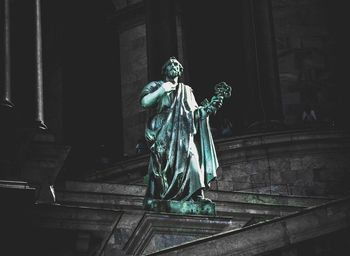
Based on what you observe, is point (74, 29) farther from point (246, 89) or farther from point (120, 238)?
point (120, 238)

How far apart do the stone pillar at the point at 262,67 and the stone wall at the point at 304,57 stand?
106cm

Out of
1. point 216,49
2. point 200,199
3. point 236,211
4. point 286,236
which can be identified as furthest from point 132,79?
point 286,236

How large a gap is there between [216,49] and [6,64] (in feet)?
35.5

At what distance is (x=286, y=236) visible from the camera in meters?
22.0

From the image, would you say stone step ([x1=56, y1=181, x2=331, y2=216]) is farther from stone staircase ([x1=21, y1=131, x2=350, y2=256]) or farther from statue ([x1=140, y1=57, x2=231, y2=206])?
statue ([x1=140, y1=57, x2=231, y2=206])

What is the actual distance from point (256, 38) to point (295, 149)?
3.54 m

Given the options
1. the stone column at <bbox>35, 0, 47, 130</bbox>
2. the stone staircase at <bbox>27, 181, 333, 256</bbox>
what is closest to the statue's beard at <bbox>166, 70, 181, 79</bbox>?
the stone staircase at <bbox>27, 181, 333, 256</bbox>

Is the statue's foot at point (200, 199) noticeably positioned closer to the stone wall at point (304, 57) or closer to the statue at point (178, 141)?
the statue at point (178, 141)

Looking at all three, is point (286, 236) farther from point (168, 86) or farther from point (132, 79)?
point (132, 79)

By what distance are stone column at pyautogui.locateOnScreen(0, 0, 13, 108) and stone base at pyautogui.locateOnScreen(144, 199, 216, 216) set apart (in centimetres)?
839

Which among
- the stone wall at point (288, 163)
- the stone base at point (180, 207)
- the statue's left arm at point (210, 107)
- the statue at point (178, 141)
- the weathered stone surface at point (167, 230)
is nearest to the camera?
the weathered stone surface at point (167, 230)

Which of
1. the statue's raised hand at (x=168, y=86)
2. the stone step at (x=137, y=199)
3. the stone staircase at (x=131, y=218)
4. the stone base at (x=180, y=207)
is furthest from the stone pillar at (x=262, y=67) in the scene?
the stone base at (x=180, y=207)

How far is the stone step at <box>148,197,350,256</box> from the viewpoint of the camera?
72.1 feet

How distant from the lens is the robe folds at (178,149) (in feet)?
81.2
